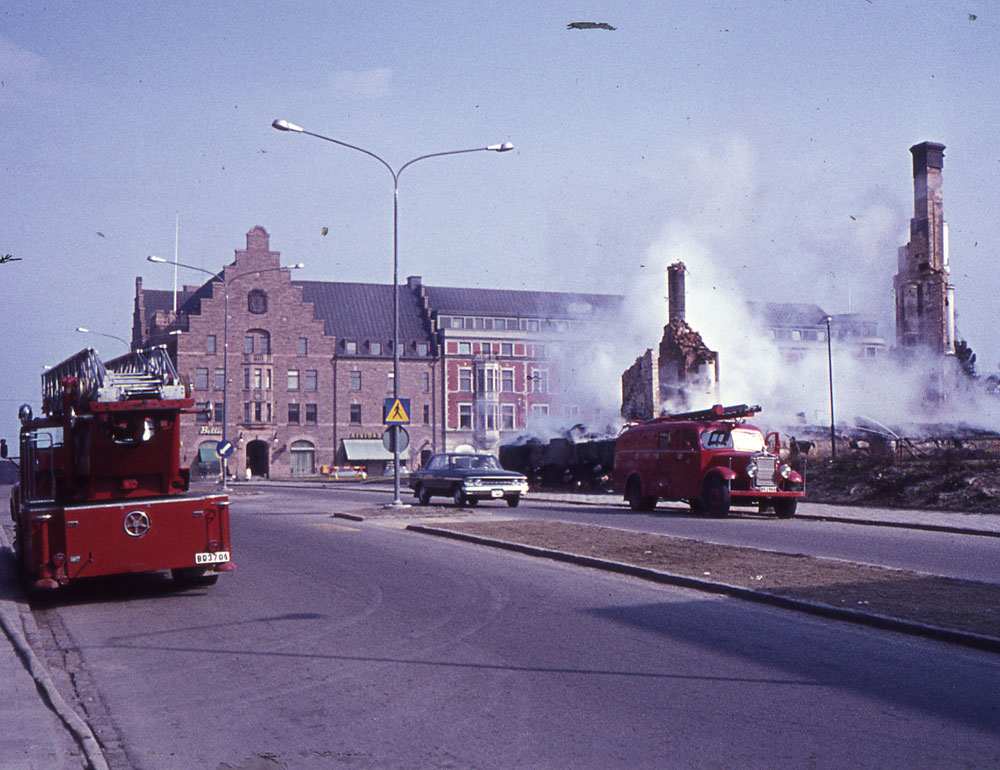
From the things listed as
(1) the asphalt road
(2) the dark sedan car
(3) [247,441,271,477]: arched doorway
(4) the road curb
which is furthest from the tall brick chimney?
(3) [247,441,271,477]: arched doorway

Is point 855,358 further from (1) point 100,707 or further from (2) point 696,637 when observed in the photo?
(1) point 100,707

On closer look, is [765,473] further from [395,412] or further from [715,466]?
[395,412]

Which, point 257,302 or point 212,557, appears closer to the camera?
point 212,557

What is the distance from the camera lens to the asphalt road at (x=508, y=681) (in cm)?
550

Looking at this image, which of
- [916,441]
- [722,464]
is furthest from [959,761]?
[916,441]

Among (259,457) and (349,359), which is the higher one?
(349,359)

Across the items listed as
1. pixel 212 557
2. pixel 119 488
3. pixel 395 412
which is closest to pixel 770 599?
pixel 212 557

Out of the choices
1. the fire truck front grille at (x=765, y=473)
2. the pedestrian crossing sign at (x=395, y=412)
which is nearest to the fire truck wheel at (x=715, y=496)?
the fire truck front grille at (x=765, y=473)

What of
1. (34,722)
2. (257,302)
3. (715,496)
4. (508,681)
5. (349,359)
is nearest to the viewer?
(34,722)

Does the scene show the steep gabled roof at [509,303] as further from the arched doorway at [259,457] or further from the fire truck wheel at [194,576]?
the fire truck wheel at [194,576]

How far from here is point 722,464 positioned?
80.2ft

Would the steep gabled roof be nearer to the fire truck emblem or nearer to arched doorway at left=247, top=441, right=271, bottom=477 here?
arched doorway at left=247, top=441, right=271, bottom=477

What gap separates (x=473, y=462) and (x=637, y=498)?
4815mm

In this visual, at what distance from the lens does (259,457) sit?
80875mm
